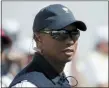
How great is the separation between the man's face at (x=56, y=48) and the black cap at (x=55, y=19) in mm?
54

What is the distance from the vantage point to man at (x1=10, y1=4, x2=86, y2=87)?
442 centimetres

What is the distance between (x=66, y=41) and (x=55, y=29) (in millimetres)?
137

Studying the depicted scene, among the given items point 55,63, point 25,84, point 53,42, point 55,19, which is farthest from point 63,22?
point 25,84

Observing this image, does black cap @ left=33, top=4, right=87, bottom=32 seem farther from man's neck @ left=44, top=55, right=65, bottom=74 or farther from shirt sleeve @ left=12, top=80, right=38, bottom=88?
shirt sleeve @ left=12, top=80, right=38, bottom=88

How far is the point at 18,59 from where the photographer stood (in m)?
9.91

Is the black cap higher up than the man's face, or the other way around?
the black cap

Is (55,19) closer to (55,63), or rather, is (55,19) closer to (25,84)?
(55,63)

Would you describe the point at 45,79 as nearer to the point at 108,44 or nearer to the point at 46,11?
the point at 46,11

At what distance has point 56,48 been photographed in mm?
4438

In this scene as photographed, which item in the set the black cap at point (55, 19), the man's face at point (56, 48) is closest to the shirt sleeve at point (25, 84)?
the man's face at point (56, 48)

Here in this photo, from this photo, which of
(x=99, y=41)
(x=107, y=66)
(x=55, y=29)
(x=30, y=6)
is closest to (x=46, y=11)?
(x=55, y=29)

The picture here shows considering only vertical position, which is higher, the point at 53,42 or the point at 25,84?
the point at 53,42

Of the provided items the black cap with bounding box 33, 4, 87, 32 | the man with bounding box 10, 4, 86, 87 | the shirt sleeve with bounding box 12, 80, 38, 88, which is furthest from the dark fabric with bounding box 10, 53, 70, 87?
the black cap with bounding box 33, 4, 87, 32

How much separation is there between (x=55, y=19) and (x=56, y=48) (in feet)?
0.69
